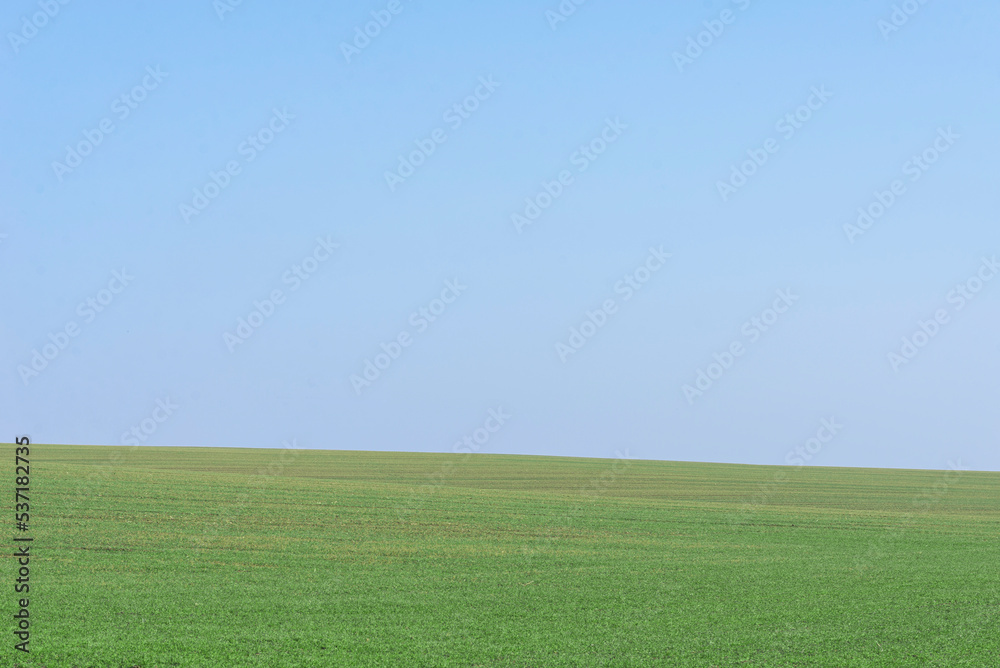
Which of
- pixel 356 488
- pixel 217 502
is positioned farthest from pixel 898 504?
pixel 217 502

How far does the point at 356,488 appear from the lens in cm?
5347

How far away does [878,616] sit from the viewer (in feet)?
72.5

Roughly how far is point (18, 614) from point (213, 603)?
161 inches

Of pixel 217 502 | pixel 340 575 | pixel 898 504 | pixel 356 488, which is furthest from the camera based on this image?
pixel 898 504

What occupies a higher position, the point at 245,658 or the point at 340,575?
the point at 340,575

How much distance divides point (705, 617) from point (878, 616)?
4.28 m

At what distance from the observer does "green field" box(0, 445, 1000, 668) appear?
18219 mm

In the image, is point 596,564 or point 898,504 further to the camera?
point 898,504

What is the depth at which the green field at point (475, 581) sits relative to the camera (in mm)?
18219

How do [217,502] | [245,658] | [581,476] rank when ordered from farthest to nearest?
[581,476], [217,502], [245,658]

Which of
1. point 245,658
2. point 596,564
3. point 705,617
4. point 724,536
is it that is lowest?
point 245,658

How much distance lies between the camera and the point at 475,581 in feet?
85.3

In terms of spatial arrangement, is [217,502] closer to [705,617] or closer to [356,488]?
[356,488]

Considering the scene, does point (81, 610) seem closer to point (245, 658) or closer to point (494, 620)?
point (245, 658)
